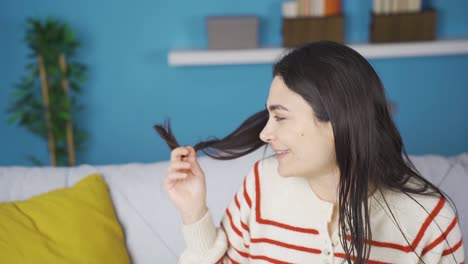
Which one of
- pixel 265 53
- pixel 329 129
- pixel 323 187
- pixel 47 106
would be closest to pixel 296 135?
pixel 329 129

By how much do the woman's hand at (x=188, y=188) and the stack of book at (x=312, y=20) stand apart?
5.09ft

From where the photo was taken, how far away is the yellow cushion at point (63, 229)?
156 centimetres

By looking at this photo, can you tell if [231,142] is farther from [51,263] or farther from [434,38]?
[434,38]

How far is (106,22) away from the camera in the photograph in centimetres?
291

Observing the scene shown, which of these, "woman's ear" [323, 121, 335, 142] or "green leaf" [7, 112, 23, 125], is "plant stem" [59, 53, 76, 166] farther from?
"woman's ear" [323, 121, 335, 142]

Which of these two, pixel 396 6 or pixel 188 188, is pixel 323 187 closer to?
pixel 188 188

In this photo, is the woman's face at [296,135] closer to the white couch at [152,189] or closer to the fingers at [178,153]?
the fingers at [178,153]

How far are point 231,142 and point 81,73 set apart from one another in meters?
1.57

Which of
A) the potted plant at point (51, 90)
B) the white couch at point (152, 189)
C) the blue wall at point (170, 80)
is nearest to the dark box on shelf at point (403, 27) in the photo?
the blue wall at point (170, 80)

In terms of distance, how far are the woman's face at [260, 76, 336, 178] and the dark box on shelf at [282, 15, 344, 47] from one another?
1544 millimetres

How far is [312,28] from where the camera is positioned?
284cm

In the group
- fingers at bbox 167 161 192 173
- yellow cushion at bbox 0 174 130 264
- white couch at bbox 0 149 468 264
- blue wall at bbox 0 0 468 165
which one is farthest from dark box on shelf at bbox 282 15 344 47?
fingers at bbox 167 161 192 173

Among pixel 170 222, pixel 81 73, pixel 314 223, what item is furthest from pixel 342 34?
pixel 314 223

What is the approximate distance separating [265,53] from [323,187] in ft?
4.88
